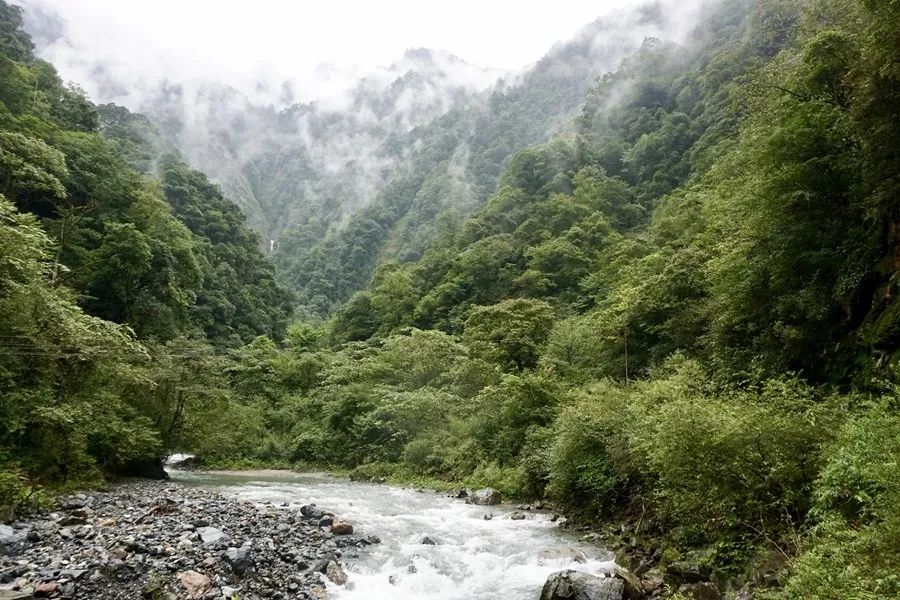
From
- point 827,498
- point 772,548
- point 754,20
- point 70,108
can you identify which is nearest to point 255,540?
point 772,548

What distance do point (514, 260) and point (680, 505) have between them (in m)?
48.2

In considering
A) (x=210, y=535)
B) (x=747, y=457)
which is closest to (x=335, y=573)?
(x=210, y=535)

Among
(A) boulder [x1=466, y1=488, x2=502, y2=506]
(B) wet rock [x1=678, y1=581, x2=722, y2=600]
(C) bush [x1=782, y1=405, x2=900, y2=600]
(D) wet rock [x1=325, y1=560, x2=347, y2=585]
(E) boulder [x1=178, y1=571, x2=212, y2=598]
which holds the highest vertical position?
(C) bush [x1=782, y1=405, x2=900, y2=600]

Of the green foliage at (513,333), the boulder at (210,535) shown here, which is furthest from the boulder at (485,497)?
the boulder at (210,535)

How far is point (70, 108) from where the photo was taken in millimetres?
49062

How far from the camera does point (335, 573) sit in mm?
10266

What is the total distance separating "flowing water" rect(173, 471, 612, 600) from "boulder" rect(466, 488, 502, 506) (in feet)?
2.30

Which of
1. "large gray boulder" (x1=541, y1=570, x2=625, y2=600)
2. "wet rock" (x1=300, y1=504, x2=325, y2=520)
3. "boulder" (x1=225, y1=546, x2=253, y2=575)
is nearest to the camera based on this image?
"large gray boulder" (x1=541, y1=570, x2=625, y2=600)

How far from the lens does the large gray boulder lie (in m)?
8.52

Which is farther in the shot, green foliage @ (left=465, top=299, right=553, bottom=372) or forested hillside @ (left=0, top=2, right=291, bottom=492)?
green foliage @ (left=465, top=299, right=553, bottom=372)

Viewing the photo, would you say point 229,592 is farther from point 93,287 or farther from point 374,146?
point 374,146

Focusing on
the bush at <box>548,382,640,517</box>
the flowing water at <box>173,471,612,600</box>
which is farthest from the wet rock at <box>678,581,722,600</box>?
the bush at <box>548,382,640,517</box>

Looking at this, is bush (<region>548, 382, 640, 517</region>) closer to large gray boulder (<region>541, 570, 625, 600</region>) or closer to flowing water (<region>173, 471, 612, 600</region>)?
flowing water (<region>173, 471, 612, 600</region>)

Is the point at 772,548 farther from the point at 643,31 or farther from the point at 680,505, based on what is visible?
the point at 643,31
